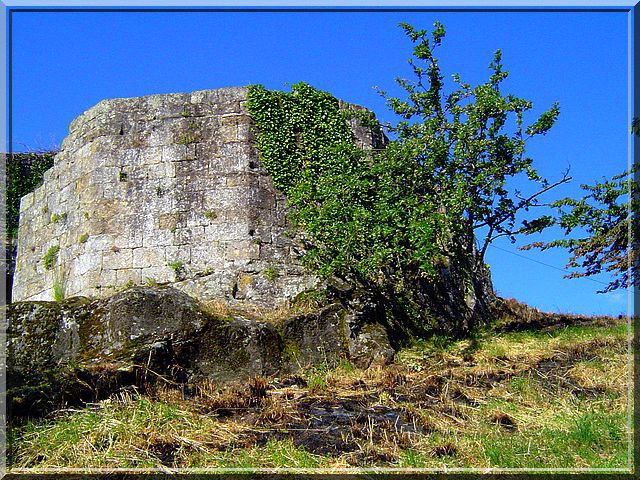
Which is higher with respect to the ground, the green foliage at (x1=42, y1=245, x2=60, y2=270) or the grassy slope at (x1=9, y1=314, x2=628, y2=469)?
the green foliage at (x1=42, y1=245, x2=60, y2=270)

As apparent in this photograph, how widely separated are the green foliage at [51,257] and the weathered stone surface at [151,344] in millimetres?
4016

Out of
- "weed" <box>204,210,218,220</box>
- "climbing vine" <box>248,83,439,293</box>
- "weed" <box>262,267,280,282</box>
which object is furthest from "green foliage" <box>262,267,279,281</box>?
"weed" <box>204,210,218,220</box>

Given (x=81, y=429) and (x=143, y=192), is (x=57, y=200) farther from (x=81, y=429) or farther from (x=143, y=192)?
(x=81, y=429)

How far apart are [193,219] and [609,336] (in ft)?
20.4

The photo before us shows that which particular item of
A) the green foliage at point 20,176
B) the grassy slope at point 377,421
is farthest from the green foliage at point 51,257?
the grassy slope at point 377,421

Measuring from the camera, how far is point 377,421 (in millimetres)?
7746

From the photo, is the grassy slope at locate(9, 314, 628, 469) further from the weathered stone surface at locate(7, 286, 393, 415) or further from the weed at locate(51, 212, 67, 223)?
the weed at locate(51, 212, 67, 223)

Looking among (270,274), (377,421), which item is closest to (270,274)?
(270,274)

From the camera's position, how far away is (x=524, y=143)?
11.7m

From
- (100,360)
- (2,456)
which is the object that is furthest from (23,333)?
(2,456)

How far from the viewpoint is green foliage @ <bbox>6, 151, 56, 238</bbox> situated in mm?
15750

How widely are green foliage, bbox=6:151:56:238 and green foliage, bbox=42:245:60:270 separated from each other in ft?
7.32

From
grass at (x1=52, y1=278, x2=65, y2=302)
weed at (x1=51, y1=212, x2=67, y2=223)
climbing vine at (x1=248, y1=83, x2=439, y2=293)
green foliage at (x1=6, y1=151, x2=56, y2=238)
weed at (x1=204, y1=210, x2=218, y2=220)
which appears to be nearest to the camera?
climbing vine at (x1=248, y1=83, x2=439, y2=293)

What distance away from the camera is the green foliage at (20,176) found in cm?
1575
